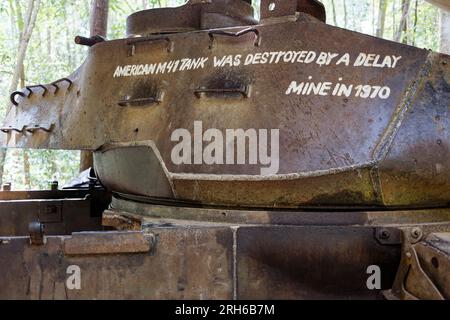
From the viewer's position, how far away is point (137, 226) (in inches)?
122

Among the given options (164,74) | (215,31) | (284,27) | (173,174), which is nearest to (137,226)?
(173,174)

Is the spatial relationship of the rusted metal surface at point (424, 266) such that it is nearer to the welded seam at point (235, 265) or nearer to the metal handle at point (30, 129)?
the welded seam at point (235, 265)

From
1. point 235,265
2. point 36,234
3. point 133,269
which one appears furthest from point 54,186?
point 235,265

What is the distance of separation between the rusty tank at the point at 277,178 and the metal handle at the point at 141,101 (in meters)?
0.02

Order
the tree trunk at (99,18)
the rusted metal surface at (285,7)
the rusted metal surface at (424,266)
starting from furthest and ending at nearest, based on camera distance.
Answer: the tree trunk at (99,18)
the rusted metal surface at (285,7)
the rusted metal surface at (424,266)

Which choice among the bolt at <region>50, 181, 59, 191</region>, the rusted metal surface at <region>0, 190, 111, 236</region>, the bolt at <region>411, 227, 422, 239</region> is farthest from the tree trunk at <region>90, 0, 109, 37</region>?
the bolt at <region>411, 227, 422, 239</region>

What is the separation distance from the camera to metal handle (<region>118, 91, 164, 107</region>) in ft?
10.1

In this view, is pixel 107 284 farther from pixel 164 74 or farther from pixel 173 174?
pixel 164 74

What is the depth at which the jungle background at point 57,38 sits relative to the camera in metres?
12.8

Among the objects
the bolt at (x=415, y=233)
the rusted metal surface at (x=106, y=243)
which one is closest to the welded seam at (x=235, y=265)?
the rusted metal surface at (x=106, y=243)

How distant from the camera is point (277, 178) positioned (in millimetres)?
2627

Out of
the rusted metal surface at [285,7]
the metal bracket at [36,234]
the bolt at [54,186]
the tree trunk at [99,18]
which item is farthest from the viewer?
the tree trunk at [99,18]
